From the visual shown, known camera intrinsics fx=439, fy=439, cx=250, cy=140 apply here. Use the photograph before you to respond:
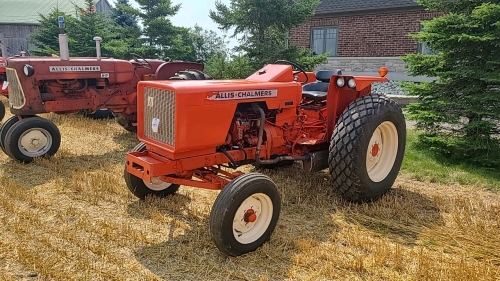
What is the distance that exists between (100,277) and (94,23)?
14.3 metres

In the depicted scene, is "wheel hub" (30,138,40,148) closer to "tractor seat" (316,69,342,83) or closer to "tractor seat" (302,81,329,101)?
"tractor seat" (302,81,329,101)

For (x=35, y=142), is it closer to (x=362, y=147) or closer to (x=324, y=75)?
(x=324, y=75)

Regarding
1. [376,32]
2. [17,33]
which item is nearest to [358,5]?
[376,32]

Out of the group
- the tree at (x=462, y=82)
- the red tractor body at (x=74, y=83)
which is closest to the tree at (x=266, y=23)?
the red tractor body at (x=74, y=83)

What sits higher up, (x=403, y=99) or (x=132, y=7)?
(x=132, y=7)

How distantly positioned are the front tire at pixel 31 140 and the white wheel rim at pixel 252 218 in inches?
143

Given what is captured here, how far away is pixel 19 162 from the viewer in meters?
5.61

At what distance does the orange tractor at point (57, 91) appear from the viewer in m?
5.68

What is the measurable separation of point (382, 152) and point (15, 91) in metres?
4.86

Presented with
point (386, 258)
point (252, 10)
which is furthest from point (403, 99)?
point (386, 258)

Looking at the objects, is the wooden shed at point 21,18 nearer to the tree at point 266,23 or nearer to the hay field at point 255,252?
the tree at point 266,23

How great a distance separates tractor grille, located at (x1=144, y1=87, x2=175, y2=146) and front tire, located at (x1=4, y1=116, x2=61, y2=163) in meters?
2.70

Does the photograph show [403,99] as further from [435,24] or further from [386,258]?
[386,258]

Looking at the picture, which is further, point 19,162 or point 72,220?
point 19,162
